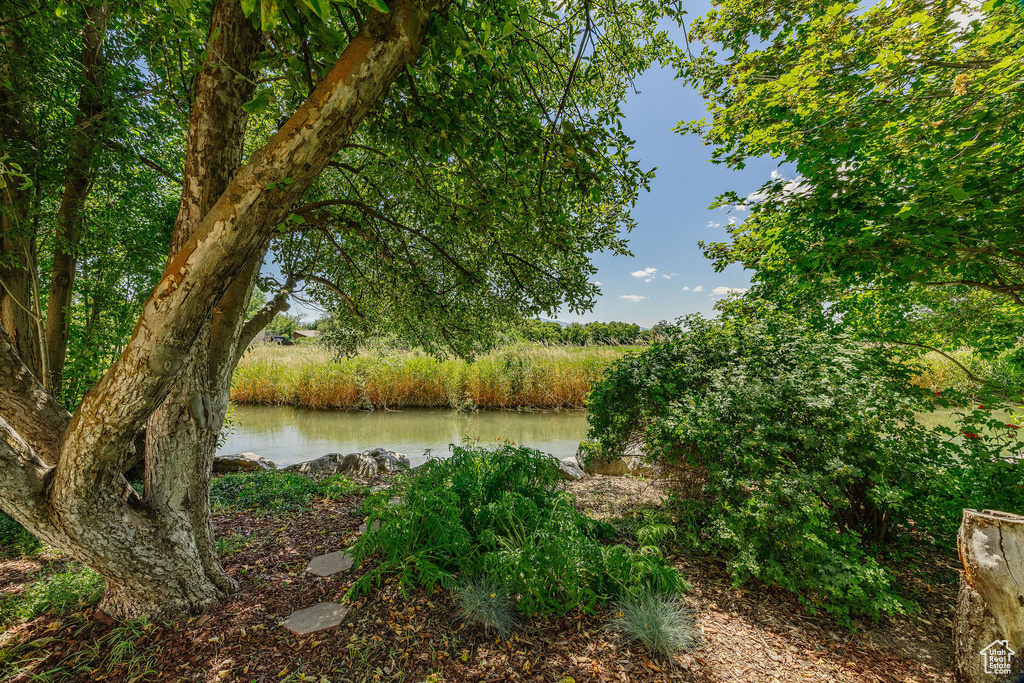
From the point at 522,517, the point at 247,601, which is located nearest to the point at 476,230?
the point at 522,517

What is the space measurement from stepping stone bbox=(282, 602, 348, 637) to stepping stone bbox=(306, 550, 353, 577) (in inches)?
12.5

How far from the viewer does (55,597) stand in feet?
7.37

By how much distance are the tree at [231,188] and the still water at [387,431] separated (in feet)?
13.7

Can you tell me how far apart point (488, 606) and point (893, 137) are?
14.1ft

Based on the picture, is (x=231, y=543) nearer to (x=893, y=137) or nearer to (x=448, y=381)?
(x=893, y=137)

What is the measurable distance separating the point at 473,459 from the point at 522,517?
73 centimetres

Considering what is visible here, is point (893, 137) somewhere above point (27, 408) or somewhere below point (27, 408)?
above

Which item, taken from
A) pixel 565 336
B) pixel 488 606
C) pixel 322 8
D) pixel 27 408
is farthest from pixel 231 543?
pixel 565 336

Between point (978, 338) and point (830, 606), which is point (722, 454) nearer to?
point (830, 606)

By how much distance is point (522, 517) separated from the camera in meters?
2.83

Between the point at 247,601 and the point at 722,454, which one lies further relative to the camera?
the point at 722,454

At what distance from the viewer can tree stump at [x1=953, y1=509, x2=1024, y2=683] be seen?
6.12 feet

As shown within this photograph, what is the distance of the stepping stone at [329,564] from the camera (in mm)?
2620

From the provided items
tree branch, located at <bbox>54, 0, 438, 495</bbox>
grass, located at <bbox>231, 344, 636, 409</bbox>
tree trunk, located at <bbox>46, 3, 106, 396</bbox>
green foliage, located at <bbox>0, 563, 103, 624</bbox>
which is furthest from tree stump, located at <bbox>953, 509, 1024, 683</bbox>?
grass, located at <bbox>231, 344, 636, 409</bbox>
